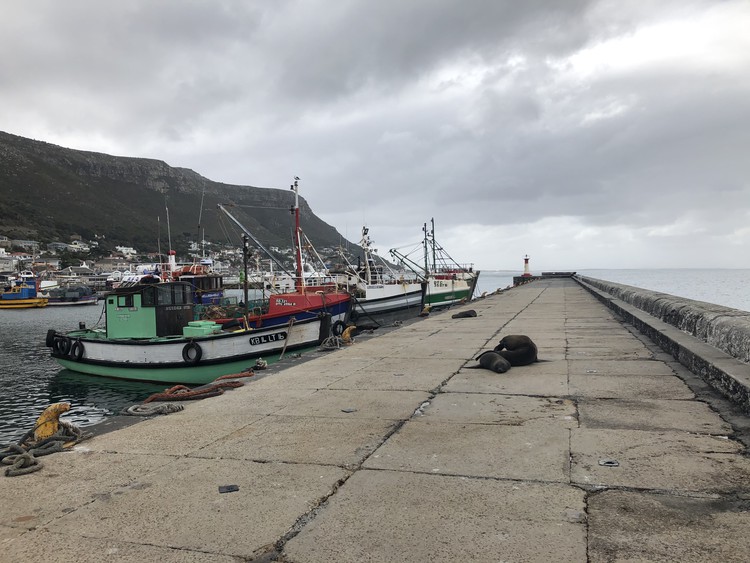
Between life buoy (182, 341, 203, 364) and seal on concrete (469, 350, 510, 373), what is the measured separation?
10.6 m

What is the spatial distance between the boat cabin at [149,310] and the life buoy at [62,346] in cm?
334

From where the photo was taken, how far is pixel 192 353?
15.6 meters

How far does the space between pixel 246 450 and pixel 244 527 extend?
1.39 m

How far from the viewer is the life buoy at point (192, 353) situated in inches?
608

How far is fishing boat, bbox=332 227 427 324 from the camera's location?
2712 cm

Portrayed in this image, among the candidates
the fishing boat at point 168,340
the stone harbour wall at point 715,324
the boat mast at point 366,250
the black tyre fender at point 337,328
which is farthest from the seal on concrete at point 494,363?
the boat mast at point 366,250

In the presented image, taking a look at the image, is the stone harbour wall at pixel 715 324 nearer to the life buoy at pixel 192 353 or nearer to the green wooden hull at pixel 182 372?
the green wooden hull at pixel 182 372

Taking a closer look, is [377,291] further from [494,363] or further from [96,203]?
[96,203]

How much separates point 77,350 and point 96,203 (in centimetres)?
13105

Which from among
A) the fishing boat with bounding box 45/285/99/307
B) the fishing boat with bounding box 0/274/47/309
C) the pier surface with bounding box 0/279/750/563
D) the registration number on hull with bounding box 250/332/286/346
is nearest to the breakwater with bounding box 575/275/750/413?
the pier surface with bounding box 0/279/750/563

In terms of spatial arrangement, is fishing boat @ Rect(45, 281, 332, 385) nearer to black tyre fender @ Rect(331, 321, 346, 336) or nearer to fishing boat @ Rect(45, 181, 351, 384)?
fishing boat @ Rect(45, 181, 351, 384)

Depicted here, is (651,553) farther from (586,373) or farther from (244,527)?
(586,373)

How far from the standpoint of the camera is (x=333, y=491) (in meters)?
3.20

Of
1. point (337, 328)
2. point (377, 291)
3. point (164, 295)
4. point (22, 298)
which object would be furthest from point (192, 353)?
point (22, 298)
